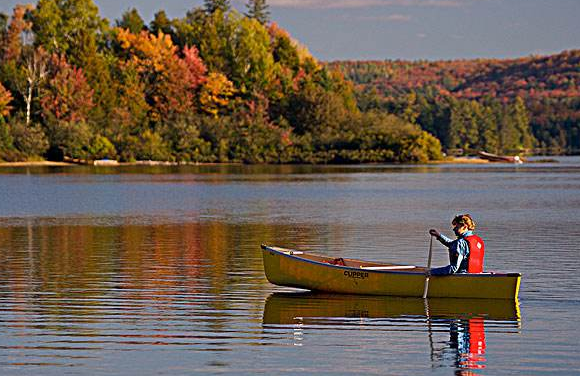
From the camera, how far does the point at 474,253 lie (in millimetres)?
19359

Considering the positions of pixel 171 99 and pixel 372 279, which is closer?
pixel 372 279

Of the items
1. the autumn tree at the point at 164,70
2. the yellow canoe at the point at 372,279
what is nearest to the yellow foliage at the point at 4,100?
the autumn tree at the point at 164,70

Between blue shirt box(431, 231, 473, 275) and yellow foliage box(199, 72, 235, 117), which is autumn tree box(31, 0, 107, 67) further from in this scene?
blue shirt box(431, 231, 473, 275)

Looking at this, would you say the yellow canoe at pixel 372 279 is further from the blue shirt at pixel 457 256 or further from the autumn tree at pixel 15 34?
the autumn tree at pixel 15 34

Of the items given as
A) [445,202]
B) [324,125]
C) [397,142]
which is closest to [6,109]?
[324,125]

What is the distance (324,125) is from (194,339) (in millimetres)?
102161

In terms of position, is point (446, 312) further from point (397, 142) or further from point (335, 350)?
point (397, 142)

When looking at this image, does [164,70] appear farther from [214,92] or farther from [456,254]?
[456,254]

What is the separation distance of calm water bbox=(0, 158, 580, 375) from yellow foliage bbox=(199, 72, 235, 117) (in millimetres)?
72773

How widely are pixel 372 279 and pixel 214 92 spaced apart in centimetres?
10062

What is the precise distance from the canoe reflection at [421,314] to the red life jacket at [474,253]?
0.58 metres

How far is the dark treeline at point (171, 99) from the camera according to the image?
4309 inches

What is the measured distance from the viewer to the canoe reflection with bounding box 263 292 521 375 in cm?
1661

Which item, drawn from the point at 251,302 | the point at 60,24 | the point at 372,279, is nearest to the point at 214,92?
the point at 60,24
